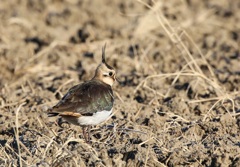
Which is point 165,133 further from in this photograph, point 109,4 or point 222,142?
point 109,4

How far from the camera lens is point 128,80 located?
373 inches

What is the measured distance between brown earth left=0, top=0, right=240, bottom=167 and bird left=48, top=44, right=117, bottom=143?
210 mm

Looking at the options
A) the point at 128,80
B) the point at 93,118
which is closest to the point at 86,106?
the point at 93,118

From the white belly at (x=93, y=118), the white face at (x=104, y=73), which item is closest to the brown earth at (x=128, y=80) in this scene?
the white belly at (x=93, y=118)

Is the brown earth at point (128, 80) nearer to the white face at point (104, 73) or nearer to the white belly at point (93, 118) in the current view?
the white belly at point (93, 118)

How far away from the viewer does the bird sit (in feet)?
22.0

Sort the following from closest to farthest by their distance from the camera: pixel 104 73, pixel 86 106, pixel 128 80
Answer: pixel 86 106 → pixel 104 73 → pixel 128 80

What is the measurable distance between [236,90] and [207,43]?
2568 millimetres

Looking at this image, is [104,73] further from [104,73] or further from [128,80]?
[128,80]

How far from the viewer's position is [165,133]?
23.3ft

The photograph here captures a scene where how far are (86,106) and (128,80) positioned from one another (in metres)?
2.66

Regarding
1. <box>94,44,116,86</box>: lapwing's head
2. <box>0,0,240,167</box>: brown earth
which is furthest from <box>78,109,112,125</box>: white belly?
<box>94,44,116,86</box>: lapwing's head

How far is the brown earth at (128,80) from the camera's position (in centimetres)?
647

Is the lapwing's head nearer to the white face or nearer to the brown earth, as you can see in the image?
the white face
